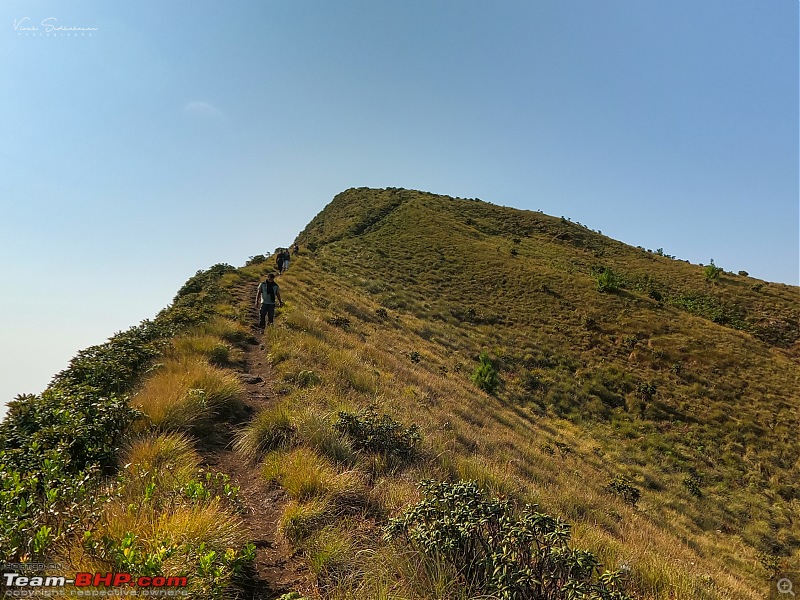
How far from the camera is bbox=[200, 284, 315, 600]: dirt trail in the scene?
3.56 meters

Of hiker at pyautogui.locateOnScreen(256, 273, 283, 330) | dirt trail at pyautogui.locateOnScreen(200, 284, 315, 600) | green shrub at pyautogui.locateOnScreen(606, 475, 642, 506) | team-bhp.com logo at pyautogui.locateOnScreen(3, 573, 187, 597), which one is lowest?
green shrub at pyautogui.locateOnScreen(606, 475, 642, 506)

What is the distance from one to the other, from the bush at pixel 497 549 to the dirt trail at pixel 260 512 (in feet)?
3.31

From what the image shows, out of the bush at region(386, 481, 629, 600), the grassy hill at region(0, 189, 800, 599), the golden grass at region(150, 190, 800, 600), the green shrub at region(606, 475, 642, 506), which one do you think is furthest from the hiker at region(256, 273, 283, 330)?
the green shrub at region(606, 475, 642, 506)

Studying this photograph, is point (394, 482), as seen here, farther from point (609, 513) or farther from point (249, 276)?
point (249, 276)

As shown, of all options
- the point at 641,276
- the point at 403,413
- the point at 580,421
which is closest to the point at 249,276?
the point at 403,413

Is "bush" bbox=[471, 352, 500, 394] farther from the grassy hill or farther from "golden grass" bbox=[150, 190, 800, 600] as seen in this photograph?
"golden grass" bbox=[150, 190, 800, 600]

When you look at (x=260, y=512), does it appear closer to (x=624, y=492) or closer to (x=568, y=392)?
(x=624, y=492)

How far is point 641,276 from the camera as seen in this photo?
40188 millimetres

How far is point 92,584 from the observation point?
2721 mm

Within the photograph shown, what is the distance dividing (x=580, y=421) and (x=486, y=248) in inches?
1043

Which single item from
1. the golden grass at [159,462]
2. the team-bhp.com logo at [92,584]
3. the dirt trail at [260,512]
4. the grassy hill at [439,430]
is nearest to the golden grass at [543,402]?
the grassy hill at [439,430]

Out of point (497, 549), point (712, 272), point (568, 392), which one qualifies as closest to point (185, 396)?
point (497, 549)

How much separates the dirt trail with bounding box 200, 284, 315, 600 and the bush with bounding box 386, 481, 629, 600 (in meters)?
1.01

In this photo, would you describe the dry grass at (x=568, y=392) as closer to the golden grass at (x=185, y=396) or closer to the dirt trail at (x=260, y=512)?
the dirt trail at (x=260, y=512)
